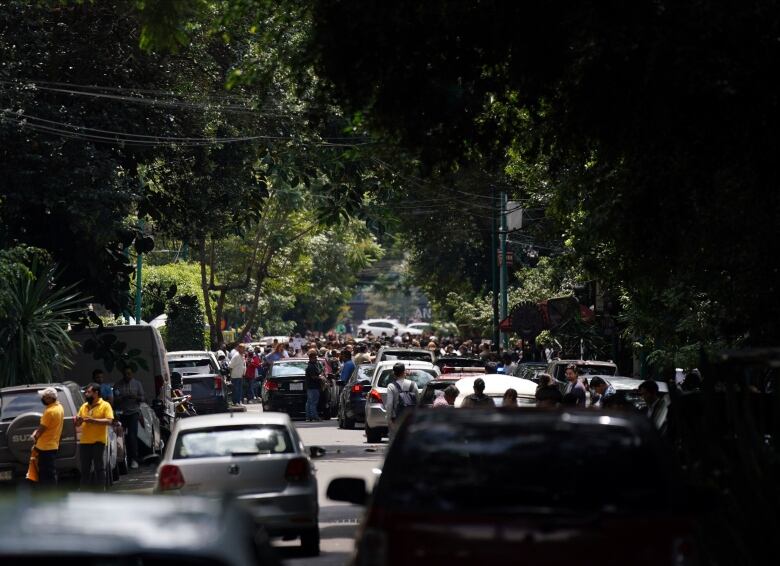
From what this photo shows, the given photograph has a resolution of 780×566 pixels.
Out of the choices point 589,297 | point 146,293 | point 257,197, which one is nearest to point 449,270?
point 146,293

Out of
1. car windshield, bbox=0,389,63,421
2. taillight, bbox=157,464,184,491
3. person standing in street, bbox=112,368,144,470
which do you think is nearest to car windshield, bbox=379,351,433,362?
person standing in street, bbox=112,368,144,470

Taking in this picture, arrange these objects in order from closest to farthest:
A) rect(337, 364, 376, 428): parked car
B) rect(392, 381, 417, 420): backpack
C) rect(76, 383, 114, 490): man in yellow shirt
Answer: rect(76, 383, 114, 490): man in yellow shirt, rect(392, 381, 417, 420): backpack, rect(337, 364, 376, 428): parked car

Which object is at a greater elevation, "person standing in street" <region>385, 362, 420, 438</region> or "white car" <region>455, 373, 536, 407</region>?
"white car" <region>455, 373, 536, 407</region>

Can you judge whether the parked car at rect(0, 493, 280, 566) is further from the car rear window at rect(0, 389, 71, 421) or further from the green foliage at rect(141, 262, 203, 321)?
the green foliage at rect(141, 262, 203, 321)

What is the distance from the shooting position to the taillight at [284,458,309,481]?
13539 mm

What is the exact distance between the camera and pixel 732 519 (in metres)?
9.78

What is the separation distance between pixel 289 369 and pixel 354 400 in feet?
19.0

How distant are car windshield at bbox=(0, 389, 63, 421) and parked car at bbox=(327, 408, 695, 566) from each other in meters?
14.8

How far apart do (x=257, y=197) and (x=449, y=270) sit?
97.4ft

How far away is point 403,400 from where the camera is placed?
2345 centimetres

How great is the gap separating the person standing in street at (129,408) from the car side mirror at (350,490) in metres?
16.1

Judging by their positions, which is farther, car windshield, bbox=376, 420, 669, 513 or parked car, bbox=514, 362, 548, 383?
parked car, bbox=514, 362, 548, 383

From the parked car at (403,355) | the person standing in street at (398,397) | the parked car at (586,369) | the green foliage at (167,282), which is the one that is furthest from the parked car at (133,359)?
the green foliage at (167,282)

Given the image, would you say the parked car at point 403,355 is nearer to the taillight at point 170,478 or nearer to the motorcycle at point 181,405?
the motorcycle at point 181,405
